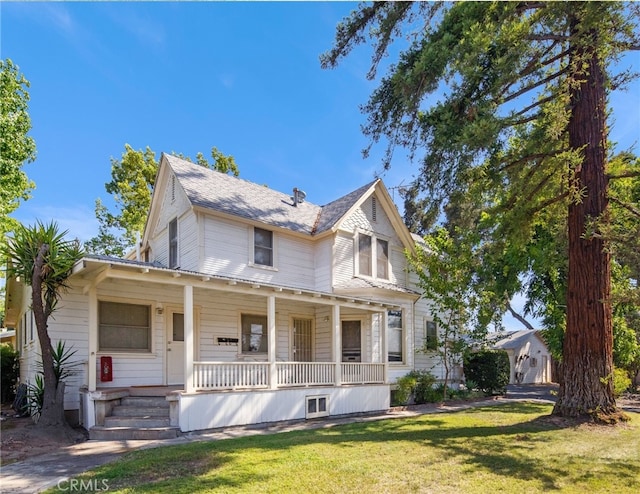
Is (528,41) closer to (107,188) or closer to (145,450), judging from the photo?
(145,450)

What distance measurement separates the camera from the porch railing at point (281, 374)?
9.39 m

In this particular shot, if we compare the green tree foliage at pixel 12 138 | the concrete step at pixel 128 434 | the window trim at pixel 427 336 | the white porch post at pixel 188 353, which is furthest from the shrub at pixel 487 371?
the green tree foliage at pixel 12 138

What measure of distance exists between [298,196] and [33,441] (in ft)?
37.6

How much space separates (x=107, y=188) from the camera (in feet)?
88.4

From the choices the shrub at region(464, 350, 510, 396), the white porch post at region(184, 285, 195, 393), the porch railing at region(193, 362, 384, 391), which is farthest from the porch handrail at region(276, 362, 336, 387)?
the shrub at region(464, 350, 510, 396)

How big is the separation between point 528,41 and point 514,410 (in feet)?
31.8

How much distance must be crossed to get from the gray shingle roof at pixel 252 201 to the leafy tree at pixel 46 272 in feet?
12.8

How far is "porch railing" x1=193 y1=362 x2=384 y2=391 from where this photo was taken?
939cm

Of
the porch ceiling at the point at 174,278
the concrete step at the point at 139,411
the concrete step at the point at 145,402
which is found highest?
the porch ceiling at the point at 174,278

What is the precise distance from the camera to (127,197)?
2603 centimetres

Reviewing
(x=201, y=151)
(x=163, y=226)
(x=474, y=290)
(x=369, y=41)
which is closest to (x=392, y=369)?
(x=474, y=290)

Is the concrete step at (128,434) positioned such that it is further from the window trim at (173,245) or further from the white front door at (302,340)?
the white front door at (302,340)

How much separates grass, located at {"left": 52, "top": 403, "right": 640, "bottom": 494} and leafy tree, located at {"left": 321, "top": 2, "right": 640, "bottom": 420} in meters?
2.00

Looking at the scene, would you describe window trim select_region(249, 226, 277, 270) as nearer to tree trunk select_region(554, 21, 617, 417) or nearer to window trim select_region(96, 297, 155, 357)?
window trim select_region(96, 297, 155, 357)
